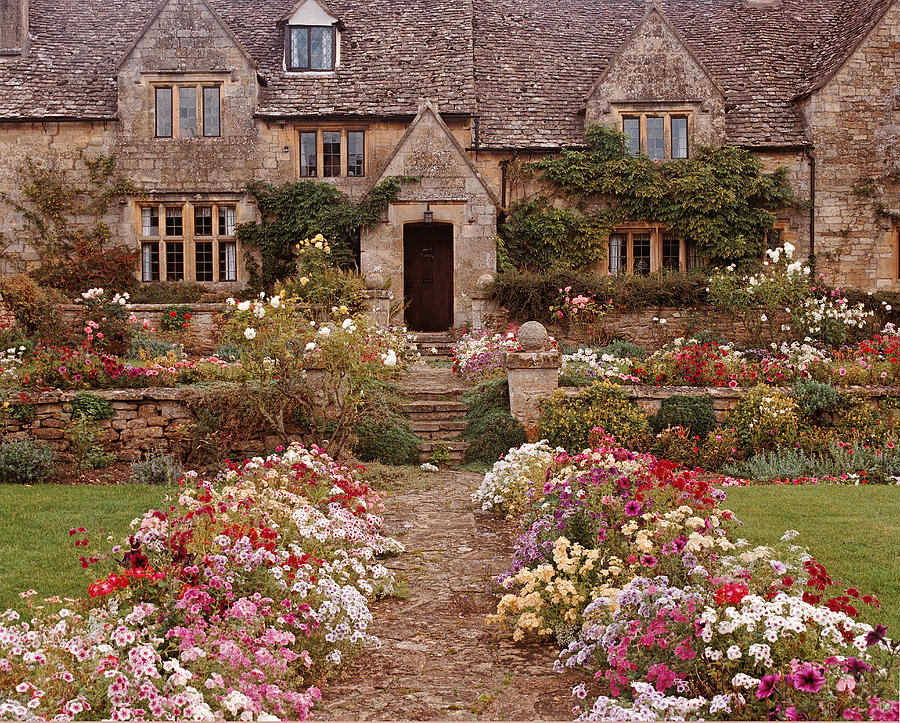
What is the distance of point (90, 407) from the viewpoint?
10.7m

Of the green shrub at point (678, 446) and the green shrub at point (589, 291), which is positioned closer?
the green shrub at point (678, 446)

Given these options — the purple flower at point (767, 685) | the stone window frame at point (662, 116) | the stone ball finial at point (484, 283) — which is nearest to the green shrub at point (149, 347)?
the stone ball finial at point (484, 283)

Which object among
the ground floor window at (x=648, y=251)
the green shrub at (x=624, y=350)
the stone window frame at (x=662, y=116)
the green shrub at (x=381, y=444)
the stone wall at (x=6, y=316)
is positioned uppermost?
the stone window frame at (x=662, y=116)

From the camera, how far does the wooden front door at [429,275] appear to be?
21312 millimetres

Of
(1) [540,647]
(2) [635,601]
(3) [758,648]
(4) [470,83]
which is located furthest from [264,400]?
(4) [470,83]

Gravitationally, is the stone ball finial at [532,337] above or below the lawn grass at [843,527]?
above

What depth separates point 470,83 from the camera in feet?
70.9

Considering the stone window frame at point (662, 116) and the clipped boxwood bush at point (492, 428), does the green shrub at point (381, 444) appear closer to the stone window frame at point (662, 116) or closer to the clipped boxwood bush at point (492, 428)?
the clipped boxwood bush at point (492, 428)

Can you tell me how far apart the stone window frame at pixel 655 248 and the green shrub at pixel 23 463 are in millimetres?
15042

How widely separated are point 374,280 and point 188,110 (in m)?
6.88

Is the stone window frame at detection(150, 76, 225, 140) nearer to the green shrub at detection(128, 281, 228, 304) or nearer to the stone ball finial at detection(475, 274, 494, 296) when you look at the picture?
the green shrub at detection(128, 281, 228, 304)

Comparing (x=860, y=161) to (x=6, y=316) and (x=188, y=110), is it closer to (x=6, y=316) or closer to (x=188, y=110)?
(x=188, y=110)

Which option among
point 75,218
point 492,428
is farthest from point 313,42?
point 492,428

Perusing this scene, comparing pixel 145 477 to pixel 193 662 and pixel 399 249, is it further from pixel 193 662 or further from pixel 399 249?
pixel 399 249
